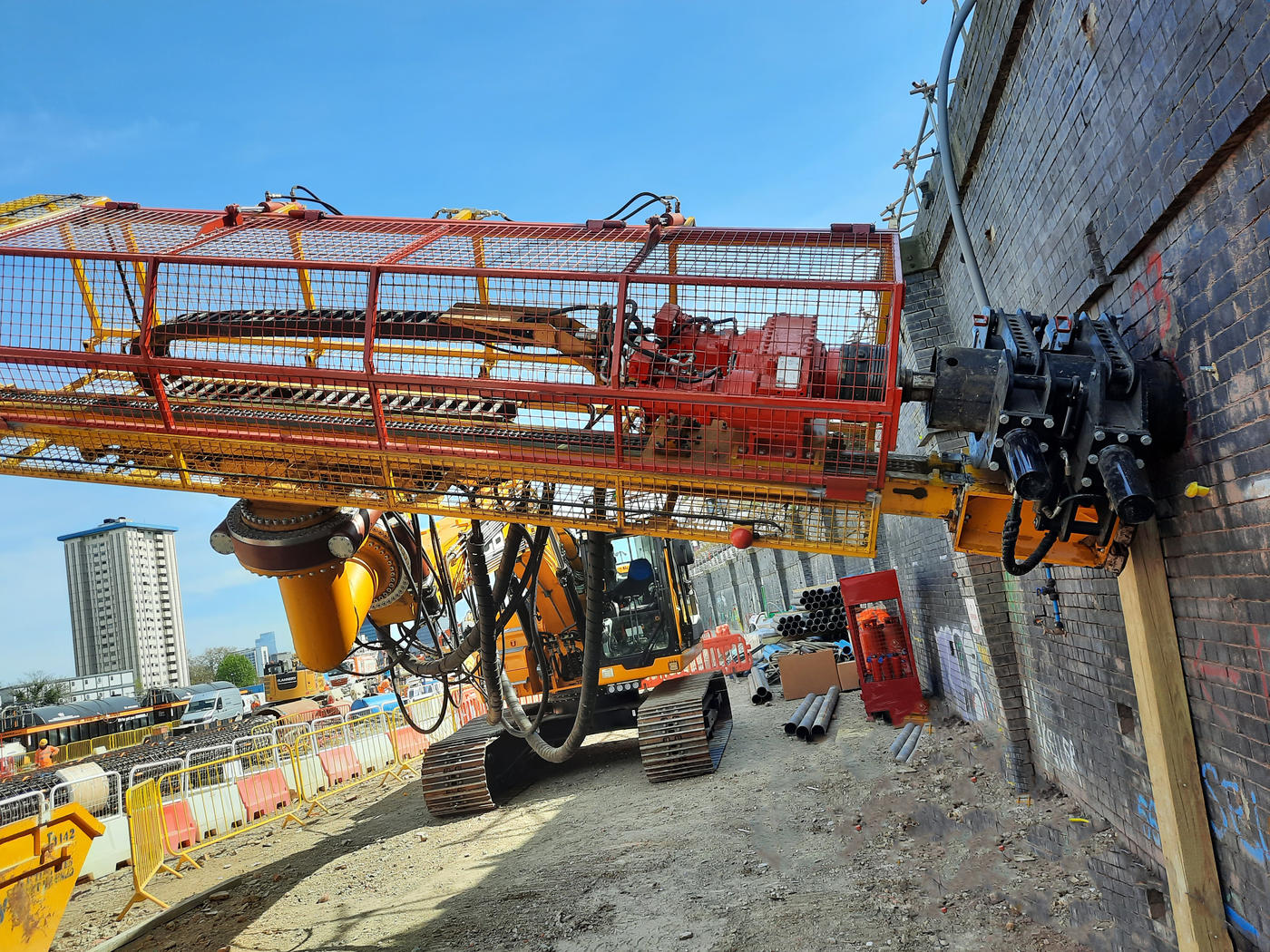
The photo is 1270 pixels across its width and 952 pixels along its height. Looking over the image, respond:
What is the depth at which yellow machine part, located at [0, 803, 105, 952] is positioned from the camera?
193 inches

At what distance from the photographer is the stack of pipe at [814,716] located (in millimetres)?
9922

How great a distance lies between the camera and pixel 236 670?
9250 centimetres

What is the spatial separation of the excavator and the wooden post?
0.21 metres

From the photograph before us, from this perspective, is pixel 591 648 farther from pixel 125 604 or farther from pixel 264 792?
pixel 125 604

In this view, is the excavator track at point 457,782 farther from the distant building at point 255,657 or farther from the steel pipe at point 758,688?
the distant building at point 255,657

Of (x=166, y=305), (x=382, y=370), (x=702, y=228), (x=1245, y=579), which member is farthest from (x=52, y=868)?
(x=1245, y=579)

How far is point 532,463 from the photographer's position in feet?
12.7

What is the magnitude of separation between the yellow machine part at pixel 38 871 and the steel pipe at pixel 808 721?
7.26 metres

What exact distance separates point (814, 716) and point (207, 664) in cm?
11393

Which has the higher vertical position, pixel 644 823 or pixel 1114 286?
pixel 1114 286

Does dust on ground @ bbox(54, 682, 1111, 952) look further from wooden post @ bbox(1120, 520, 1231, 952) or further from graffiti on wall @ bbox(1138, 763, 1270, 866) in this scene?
graffiti on wall @ bbox(1138, 763, 1270, 866)

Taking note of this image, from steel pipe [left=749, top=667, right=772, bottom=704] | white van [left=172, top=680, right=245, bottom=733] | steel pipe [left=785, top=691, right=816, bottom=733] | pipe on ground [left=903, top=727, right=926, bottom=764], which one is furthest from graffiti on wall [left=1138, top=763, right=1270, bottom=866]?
white van [left=172, top=680, right=245, bottom=733]

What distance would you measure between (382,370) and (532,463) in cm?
85

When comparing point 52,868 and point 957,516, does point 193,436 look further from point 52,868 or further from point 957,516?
point 957,516
